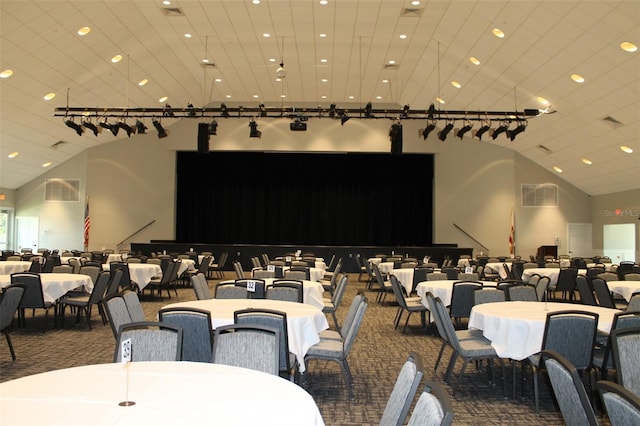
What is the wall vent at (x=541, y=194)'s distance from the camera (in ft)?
76.1

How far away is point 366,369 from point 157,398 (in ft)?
14.6

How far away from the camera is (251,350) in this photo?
381 cm

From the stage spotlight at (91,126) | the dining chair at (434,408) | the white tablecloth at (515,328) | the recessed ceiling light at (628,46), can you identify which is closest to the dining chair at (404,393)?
the dining chair at (434,408)

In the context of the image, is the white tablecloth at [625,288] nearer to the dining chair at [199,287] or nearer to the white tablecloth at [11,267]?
the dining chair at [199,287]

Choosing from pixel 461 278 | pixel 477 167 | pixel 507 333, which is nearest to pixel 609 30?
pixel 461 278

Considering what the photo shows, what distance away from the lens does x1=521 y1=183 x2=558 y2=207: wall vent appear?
2319cm

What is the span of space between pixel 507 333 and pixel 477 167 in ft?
62.1

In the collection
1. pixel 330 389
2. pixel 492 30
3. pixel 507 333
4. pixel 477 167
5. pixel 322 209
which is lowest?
pixel 330 389

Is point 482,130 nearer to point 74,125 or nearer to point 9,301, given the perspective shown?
point 74,125

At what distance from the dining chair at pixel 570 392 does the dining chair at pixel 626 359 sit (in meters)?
1.03

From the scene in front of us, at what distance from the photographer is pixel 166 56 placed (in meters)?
17.1

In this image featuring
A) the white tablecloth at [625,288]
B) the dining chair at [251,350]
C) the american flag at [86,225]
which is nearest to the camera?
the dining chair at [251,350]

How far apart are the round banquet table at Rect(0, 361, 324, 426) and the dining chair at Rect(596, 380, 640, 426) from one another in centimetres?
124

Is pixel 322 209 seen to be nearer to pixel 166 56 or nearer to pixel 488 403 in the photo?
pixel 166 56
